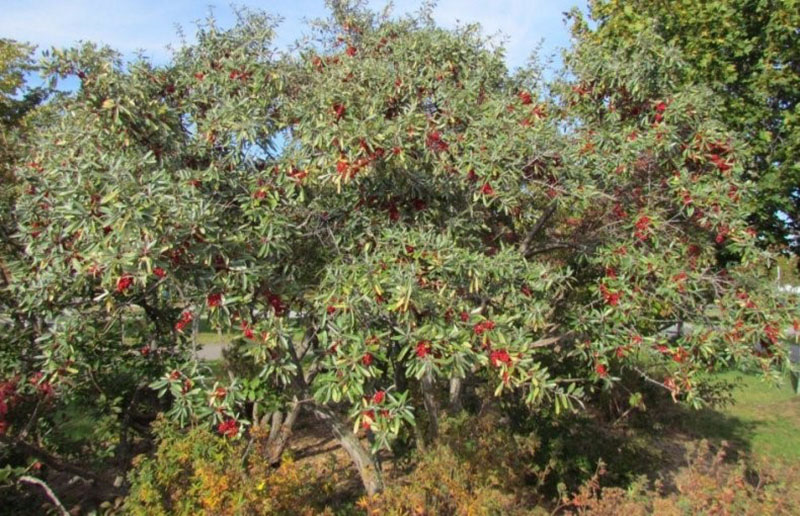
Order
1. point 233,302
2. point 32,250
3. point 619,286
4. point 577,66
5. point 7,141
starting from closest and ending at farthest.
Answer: point 233,302 < point 32,250 < point 619,286 < point 577,66 < point 7,141

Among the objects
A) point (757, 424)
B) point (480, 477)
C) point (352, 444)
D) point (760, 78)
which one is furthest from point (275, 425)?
point (757, 424)

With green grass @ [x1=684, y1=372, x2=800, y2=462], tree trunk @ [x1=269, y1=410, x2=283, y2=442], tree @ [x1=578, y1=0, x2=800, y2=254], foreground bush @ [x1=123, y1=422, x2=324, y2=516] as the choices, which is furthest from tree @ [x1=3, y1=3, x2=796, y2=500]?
green grass @ [x1=684, y1=372, x2=800, y2=462]

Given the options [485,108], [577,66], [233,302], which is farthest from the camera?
[577,66]

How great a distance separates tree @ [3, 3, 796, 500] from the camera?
324cm

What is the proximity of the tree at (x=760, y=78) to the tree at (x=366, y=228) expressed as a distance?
259cm

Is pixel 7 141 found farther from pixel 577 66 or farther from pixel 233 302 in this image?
pixel 577 66

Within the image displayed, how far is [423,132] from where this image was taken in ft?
12.5

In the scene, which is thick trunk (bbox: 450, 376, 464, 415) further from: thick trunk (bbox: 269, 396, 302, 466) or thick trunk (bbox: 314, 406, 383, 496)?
thick trunk (bbox: 269, 396, 302, 466)

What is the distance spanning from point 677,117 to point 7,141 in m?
6.50

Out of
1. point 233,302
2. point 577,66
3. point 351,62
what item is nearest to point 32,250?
point 233,302

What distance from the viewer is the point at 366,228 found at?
3.93 metres

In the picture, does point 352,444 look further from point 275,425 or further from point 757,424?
point 757,424

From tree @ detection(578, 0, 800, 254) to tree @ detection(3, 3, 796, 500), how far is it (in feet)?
8.49

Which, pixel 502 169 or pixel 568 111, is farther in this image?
pixel 568 111
